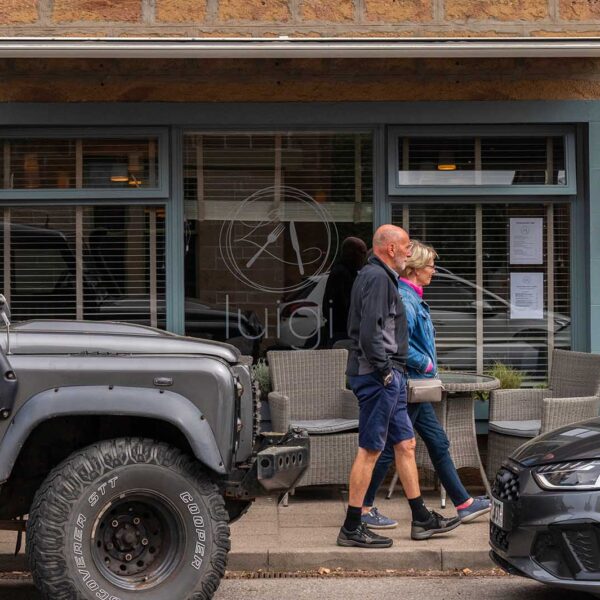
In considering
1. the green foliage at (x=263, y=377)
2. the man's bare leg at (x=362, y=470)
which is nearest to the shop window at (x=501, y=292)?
the green foliage at (x=263, y=377)

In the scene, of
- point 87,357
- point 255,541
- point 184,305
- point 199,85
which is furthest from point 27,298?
point 87,357

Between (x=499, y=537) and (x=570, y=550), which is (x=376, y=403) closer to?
(x=499, y=537)

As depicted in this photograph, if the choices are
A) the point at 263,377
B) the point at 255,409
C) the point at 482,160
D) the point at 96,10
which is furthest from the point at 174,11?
the point at 255,409

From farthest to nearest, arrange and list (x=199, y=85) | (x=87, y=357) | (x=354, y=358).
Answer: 1. (x=199, y=85)
2. (x=354, y=358)
3. (x=87, y=357)

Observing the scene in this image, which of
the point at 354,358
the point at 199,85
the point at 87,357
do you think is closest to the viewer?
the point at 87,357

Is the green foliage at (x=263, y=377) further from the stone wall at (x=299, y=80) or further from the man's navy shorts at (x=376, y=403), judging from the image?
the stone wall at (x=299, y=80)

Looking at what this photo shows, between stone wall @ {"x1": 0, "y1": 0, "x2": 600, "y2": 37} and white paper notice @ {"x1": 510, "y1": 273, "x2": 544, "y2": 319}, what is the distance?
6.59 feet

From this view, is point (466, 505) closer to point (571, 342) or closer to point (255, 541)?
point (255, 541)

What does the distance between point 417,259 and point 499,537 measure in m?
2.40

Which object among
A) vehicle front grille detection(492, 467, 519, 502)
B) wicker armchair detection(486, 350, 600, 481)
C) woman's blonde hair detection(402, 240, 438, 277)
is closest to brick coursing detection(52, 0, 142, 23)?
woman's blonde hair detection(402, 240, 438, 277)

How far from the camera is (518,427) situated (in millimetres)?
8781

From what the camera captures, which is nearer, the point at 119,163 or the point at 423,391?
the point at 423,391

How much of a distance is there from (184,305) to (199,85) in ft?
5.91

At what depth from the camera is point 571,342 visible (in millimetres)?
9828
